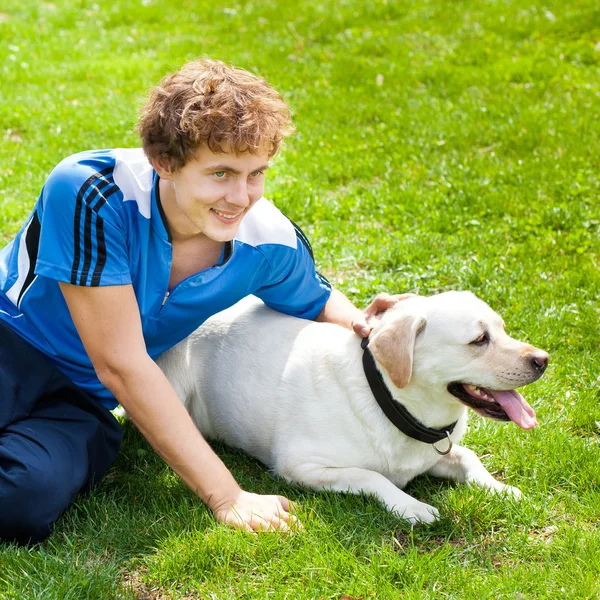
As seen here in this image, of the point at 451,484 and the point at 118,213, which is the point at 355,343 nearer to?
the point at 451,484

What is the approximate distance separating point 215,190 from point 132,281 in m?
0.55

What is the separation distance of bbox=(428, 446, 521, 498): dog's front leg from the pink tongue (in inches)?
12.5

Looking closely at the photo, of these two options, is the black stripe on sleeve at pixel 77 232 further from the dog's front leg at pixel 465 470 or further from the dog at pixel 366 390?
the dog's front leg at pixel 465 470

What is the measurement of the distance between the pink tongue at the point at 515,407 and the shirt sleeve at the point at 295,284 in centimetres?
104

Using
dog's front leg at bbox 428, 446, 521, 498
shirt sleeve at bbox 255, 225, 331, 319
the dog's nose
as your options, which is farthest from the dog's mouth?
shirt sleeve at bbox 255, 225, 331, 319

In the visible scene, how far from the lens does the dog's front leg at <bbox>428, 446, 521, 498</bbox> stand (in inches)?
131

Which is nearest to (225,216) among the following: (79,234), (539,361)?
(79,234)

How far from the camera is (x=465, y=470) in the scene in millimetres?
3410

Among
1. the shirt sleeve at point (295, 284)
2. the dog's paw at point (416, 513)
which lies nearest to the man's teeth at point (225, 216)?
the shirt sleeve at point (295, 284)

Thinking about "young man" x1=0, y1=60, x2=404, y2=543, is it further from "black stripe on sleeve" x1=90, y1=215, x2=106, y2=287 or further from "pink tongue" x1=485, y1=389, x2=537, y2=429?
"pink tongue" x1=485, y1=389, x2=537, y2=429

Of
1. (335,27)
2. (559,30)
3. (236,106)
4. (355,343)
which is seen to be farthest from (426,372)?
(335,27)

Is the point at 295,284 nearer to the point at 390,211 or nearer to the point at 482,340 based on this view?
the point at 482,340

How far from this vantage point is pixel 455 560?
2.94 meters

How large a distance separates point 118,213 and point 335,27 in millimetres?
8125
